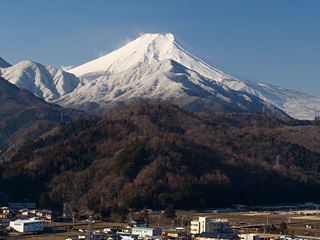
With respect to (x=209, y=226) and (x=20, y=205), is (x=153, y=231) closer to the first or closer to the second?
(x=209, y=226)

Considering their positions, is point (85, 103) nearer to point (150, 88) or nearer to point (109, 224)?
point (150, 88)

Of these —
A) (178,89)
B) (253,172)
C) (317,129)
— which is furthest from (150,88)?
(253,172)

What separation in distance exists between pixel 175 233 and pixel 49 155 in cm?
3788

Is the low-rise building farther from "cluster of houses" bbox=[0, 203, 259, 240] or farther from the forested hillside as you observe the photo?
the forested hillside

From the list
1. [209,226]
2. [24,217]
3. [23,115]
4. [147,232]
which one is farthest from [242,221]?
[23,115]

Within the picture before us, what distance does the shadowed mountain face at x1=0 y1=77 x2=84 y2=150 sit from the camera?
127375 mm

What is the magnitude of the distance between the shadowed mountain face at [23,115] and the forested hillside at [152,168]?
25.3m

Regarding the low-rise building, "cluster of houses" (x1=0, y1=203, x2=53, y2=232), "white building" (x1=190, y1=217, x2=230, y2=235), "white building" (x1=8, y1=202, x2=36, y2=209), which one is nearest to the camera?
the low-rise building

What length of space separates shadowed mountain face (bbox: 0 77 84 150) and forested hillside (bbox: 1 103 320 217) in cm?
2527

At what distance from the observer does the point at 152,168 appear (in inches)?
2980

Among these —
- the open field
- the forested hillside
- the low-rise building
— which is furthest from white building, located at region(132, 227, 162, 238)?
the forested hillside

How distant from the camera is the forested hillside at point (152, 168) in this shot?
7088 centimetres

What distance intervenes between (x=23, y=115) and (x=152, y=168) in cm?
6974

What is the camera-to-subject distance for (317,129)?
5276 inches
